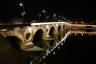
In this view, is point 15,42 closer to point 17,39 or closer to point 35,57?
point 17,39

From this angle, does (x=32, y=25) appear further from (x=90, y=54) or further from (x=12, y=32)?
(x=90, y=54)

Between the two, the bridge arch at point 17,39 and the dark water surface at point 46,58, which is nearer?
the dark water surface at point 46,58

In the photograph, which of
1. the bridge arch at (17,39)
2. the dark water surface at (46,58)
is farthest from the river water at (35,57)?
the bridge arch at (17,39)

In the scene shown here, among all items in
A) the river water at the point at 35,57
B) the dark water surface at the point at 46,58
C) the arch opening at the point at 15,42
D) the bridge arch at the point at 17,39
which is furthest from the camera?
the arch opening at the point at 15,42

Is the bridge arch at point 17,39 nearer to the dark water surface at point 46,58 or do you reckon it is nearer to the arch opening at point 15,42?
the arch opening at point 15,42

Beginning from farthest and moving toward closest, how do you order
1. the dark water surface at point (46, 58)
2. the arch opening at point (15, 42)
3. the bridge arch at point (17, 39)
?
the arch opening at point (15, 42), the bridge arch at point (17, 39), the dark water surface at point (46, 58)

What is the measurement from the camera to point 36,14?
104 metres

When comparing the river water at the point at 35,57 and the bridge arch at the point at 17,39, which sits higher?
the bridge arch at the point at 17,39

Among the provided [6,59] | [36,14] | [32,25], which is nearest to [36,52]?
Answer: [32,25]

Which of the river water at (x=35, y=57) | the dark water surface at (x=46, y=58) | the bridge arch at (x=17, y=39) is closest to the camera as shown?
the dark water surface at (x=46, y=58)

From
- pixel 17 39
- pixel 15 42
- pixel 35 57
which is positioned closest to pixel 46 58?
pixel 35 57

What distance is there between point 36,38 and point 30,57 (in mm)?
23518

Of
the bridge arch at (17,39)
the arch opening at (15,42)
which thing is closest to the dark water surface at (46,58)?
the bridge arch at (17,39)

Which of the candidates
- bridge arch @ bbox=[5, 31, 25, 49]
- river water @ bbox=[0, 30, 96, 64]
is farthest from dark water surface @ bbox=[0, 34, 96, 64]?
bridge arch @ bbox=[5, 31, 25, 49]
